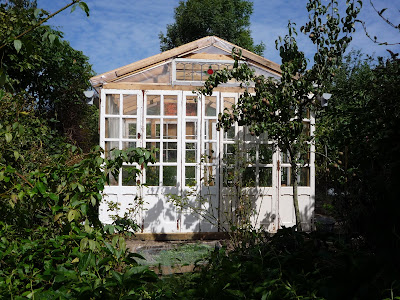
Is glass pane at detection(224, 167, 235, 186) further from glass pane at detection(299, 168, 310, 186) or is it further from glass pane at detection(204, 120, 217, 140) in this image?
glass pane at detection(299, 168, 310, 186)

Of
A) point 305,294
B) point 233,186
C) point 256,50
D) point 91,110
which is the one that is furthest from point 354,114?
point 256,50

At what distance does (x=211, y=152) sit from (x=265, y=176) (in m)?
1.07

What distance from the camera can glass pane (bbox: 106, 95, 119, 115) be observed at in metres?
7.38

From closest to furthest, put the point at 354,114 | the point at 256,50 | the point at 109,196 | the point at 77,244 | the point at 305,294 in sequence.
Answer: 1. the point at 305,294
2. the point at 77,244
3. the point at 354,114
4. the point at 109,196
5. the point at 256,50

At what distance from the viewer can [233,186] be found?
725 cm

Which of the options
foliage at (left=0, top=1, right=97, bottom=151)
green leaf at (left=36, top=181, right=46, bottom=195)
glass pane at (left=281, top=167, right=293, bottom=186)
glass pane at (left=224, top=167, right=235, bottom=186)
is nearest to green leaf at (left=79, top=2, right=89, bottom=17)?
green leaf at (left=36, top=181, right=46, bottom=195)

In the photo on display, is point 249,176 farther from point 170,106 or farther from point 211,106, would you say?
point 170,106

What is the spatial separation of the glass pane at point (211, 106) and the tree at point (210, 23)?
13.5 metres

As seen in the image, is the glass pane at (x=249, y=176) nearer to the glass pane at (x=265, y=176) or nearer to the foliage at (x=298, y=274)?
the glass pane at (x=265, y=176)

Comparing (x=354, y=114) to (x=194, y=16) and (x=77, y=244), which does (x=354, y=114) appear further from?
(x=194, y=16)

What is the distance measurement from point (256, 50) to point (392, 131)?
21095mm

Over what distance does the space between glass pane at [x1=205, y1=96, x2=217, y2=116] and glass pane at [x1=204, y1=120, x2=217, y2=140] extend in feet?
0.54

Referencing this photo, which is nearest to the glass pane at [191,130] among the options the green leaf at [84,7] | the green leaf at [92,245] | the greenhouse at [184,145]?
the greenhouse at [184,145]

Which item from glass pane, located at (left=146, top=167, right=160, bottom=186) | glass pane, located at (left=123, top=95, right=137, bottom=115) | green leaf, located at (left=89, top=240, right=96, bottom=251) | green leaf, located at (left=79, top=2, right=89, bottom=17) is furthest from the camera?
Answer: glass pane, located at (left=123, top=95, right=137, bottom=115)
